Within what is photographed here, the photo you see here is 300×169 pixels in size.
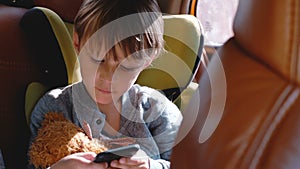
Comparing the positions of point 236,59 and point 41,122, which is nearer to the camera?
point 236,59

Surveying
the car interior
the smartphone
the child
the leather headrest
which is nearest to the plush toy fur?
the child

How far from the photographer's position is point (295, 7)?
0.63 meters

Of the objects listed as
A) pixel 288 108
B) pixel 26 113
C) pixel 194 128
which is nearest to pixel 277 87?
pixel 288 108

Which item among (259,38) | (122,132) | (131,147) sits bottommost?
(122,132)

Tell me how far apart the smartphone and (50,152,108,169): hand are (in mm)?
11

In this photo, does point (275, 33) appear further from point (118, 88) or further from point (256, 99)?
point (118, 88)

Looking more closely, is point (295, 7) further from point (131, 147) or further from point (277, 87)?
point (131, 147)

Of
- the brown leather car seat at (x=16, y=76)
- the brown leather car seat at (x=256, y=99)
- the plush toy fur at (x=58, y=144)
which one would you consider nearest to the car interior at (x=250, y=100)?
the brown leather car seat at (x=256, y=99)

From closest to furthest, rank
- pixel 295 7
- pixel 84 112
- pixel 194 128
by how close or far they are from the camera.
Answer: pixel 295 7
pixel 194 128
pixel 84 112

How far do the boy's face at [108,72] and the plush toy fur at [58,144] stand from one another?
0.10 m

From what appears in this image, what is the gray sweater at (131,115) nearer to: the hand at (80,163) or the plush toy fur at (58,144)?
the plush toy fur at (58,144)

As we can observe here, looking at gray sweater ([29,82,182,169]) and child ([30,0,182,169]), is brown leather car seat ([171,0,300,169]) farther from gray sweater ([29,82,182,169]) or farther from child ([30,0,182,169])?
gray sweater ([29,82,182,169])

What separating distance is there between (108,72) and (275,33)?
558mm

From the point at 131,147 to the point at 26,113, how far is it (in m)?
0.48
